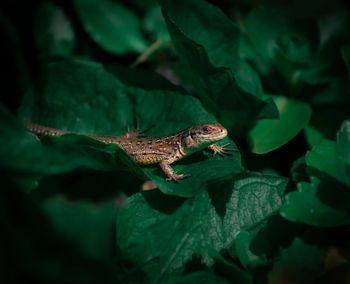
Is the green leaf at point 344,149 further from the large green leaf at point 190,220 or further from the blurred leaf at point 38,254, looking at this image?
the blurred leaf at point 38,254

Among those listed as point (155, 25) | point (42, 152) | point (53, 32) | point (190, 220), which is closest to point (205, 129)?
point (190, 220)

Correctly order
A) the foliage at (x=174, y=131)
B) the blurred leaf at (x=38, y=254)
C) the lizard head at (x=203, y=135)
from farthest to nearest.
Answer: the lizard head at (x=203, y=135)
the foliage at (x=174, y=131)
the blurred leaf at (x=38, y=254)

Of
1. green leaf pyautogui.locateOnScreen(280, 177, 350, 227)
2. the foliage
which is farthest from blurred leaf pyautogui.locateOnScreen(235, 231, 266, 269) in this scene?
green leaf pyautogui.locateOnScreen(280, 177, 350, 227)

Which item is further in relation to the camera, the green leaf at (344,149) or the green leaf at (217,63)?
the green leaf at (217,63)

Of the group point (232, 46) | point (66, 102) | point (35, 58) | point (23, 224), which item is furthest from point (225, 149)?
point (35, 58)

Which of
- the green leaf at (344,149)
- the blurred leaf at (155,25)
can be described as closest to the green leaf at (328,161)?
the green leaf at (344,149)

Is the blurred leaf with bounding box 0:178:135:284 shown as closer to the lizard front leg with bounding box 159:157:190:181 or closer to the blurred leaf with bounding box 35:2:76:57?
the lizard front leg with bounding box 159:157:190:181

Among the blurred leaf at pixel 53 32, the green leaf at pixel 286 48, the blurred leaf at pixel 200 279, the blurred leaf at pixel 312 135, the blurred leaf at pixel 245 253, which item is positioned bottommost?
the blurred leaf at pixel 200 279
